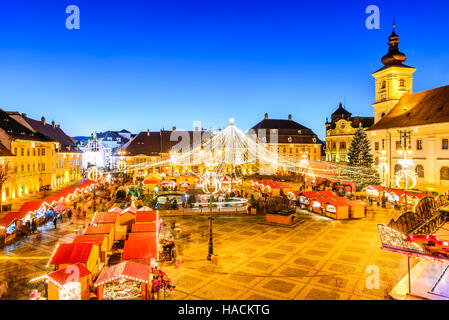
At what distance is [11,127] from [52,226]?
73.5 feet

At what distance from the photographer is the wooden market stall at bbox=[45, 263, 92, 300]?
356 inches

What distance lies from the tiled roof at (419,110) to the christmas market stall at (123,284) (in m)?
38.1

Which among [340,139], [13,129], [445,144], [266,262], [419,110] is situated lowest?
[266,262]

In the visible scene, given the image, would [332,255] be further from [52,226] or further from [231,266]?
[52,226]

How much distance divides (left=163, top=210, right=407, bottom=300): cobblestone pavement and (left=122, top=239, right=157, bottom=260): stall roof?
60.3 inches

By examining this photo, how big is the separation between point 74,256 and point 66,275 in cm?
182

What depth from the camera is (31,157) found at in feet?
131

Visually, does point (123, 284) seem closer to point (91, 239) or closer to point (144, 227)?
point (91, 239)

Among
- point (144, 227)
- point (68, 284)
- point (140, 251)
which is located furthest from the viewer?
point (144, 227)

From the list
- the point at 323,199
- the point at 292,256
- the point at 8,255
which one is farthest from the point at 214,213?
the point at 8,255

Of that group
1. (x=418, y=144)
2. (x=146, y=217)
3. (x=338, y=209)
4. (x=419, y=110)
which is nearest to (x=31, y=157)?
(x=146, y=217)

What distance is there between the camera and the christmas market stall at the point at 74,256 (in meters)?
10.7

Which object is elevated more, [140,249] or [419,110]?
[419,110]
